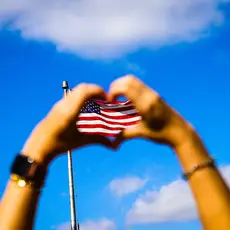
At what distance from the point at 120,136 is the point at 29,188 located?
48 cm

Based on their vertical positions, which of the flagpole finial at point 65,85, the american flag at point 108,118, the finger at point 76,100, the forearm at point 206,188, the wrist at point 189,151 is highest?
the flagpole finial at point 65,85

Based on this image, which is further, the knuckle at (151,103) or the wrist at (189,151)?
the wrist at (189,151)

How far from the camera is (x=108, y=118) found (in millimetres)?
2719

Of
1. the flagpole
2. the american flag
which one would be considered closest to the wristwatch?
the american flag

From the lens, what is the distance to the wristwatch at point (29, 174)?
238 cm

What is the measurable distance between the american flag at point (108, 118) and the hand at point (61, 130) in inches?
3.1

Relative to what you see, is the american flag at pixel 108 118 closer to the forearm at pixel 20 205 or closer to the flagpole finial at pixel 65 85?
the forearm at pixel 20 205

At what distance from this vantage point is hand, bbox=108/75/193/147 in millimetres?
2158

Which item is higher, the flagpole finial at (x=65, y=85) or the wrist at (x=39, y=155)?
the flagpole finial at (x=65, y=85)

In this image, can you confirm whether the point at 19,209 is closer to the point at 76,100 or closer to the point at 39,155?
the point at 39,155

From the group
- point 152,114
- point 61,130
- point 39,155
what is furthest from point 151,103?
point 39,155

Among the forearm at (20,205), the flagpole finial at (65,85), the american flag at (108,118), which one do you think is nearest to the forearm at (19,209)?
the forearm at (20,205)

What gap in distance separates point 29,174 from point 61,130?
0.27m

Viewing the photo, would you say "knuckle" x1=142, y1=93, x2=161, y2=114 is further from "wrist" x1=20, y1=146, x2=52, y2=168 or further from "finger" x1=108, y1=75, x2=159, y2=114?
"wrist" x1=20, y1=146, x2=52, y2=168
